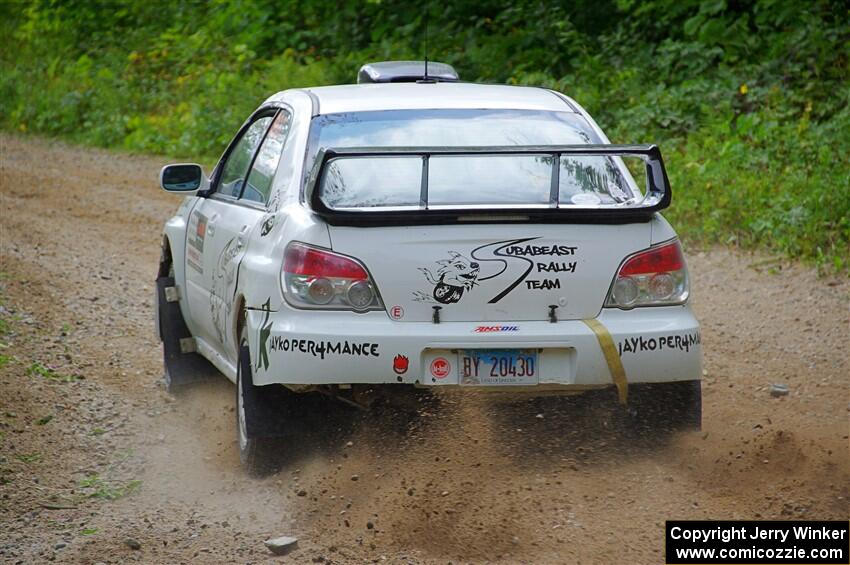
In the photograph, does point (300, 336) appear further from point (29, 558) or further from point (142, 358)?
point (142, 358)

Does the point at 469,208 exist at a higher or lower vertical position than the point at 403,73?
lower

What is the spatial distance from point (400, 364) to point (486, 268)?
48 centimetres

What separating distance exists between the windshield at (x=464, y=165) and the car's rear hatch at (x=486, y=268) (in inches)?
8.3

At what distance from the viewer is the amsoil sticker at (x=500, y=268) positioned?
4926 millimetres

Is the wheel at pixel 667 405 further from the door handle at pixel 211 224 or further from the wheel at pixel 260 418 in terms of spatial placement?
the door handle at pixel 211 224

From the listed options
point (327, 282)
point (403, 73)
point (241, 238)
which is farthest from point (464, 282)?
point (403, 73)

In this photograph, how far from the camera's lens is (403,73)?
7.18 meters

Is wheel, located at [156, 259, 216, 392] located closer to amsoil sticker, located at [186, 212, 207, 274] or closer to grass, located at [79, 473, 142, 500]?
amsoil sticker, located at [186, 212, 207, 274]

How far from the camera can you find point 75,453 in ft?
19.4

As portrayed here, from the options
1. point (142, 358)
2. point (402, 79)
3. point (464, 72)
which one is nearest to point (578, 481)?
point (402, 79)

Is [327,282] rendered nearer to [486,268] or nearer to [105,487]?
[486,268]

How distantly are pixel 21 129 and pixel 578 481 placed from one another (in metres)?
16.4

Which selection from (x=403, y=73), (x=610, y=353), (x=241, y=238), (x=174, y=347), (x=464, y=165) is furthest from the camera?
(x=403, y=73)

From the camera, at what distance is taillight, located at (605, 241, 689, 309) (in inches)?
199
